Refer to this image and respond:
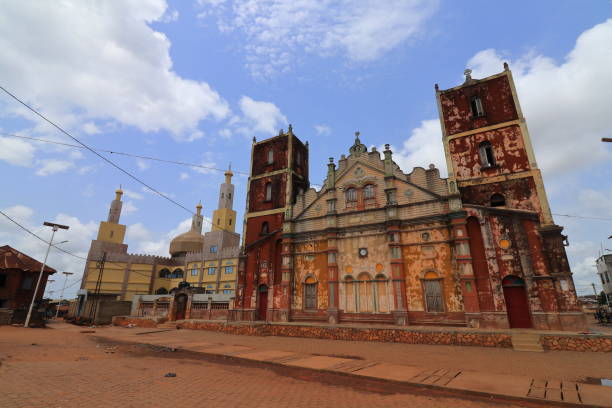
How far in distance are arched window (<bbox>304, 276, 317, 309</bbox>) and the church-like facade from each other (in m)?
0.08

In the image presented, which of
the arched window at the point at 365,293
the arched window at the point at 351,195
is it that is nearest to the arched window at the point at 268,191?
the arched window at the point at 351,195

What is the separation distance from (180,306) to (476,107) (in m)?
31.0

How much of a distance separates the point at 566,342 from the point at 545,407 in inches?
426

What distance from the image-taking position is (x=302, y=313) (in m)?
22.6

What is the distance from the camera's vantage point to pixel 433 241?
20.0 m

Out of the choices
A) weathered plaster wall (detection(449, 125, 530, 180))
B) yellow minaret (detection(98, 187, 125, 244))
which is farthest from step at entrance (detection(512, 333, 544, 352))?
yellow minaret (detection(98, 187, 125, 244))

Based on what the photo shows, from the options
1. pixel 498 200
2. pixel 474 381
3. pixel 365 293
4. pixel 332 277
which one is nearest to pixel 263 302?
pixel 332 277

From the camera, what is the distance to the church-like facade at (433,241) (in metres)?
17.3

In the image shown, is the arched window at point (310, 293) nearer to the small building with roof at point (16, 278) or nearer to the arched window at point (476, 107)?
the arched window at point (476, 107)

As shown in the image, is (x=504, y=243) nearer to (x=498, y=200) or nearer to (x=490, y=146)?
(x=498, y=200)

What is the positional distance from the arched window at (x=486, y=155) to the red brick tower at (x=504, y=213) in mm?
64

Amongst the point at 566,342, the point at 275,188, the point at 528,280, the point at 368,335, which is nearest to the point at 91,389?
the point at 368,335

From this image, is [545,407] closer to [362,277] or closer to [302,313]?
[362,277]

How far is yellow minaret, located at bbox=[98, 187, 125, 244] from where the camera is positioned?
60.3m
